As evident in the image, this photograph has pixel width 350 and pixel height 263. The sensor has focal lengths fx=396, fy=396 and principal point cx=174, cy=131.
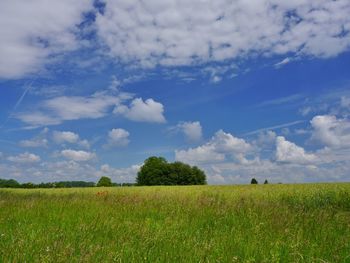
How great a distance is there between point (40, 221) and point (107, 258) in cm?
509

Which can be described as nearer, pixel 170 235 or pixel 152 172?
pixel 170 235

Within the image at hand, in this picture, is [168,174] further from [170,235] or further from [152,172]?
[170,235]

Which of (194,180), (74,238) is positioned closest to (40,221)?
(74,238)

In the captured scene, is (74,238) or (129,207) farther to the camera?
(129,207)

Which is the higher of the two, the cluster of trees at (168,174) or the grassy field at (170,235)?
the cluster of trees at (168,174)

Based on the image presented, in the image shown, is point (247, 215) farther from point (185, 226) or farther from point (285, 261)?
point (285, 261)

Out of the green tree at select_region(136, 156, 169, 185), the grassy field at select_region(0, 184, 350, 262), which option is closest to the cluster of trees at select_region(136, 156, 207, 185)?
the green tree at select_region(136, 156, 169, 185)

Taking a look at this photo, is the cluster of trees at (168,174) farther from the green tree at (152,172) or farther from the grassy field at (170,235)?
the grassy field at (170,235)

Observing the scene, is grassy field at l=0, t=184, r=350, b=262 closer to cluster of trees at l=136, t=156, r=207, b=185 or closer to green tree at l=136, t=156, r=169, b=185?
green tree at l=136, t=156, r=169, b=185

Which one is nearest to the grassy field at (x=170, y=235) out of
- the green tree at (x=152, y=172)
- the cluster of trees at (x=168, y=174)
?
the green tree at (x=152, y=172)

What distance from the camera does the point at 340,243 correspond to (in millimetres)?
7328

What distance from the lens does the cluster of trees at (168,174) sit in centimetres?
10100

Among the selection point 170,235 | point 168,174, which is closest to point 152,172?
point 168,174

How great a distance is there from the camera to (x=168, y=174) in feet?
335
